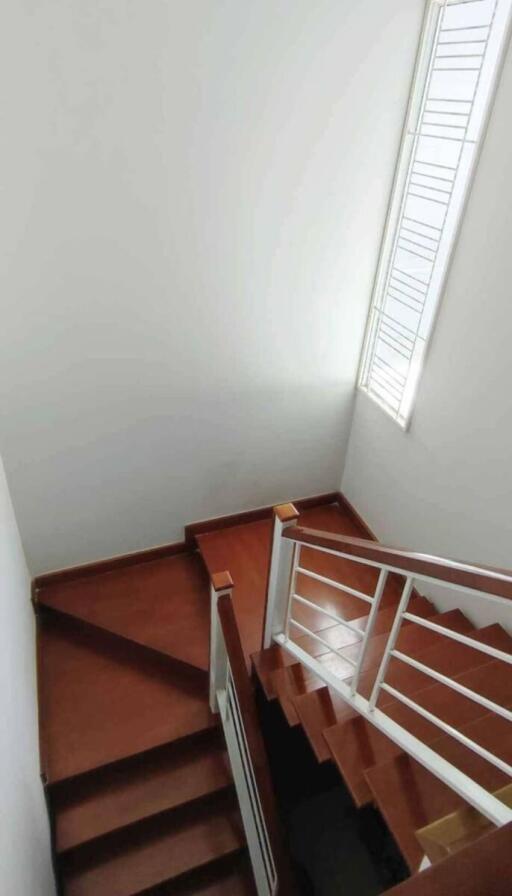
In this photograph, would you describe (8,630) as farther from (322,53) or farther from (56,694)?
(322,53)

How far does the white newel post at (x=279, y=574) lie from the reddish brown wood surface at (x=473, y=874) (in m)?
1.40

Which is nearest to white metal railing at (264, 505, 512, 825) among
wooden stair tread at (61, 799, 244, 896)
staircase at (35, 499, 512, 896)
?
staircase at (35, 499, 512, 896)

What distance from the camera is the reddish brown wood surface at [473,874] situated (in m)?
0.50

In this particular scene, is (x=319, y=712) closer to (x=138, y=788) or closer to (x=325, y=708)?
(x=325, y=708)

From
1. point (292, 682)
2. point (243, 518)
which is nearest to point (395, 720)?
point (292, 682)

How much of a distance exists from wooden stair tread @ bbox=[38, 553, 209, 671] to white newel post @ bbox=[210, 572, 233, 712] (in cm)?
25

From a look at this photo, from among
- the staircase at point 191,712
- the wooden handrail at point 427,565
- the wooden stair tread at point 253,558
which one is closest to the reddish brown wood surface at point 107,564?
the staircase at point 191,712

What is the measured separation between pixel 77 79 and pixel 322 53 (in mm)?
960

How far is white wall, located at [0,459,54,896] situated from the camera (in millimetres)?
1565

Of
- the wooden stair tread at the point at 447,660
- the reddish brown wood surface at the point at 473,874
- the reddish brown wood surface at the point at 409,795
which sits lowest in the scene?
the wooden stair tread at the point at 447,660

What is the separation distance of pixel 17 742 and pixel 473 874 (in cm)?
185

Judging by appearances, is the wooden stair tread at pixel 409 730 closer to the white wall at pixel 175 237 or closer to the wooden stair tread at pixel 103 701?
the wooden stair tread at pixel 103 701

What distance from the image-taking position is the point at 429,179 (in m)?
2.27

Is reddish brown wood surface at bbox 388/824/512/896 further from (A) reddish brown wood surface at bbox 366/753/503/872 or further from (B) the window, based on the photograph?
(B) the window
